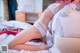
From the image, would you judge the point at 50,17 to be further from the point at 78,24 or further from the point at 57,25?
the point at 78,24

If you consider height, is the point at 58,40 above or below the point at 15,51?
above

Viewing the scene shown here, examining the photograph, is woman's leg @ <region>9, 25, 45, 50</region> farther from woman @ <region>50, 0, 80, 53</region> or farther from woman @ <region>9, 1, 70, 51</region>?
woman @ <region>50, 0, 80, 53</region>

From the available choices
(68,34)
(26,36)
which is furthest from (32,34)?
(68,34)

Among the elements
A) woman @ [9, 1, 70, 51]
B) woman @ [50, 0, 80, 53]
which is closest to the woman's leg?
woman @ [9, 1, 70, 51]

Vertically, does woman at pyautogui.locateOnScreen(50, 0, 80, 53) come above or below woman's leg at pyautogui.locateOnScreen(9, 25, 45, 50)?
above

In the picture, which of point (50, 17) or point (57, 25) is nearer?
point (57, 25)

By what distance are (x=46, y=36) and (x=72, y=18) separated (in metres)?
0.38

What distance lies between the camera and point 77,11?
1261 mm

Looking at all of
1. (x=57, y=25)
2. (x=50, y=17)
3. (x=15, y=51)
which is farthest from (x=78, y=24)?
(x=15, y=51)

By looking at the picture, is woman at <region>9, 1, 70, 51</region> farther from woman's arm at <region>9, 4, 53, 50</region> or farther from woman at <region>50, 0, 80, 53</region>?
woman at <region>50, 0, 80, 53</region>

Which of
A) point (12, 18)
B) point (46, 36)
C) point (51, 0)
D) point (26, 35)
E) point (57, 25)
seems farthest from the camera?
point (12, 18)

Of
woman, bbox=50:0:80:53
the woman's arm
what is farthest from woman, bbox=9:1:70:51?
woman, bbox=50:0:80:53

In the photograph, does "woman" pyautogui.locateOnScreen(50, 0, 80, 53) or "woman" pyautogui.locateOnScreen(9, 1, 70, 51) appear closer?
"woman" pyautogui.locateOnScreen(50, 0, 80, 53)

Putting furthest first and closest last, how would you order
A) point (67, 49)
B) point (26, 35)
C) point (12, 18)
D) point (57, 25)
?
point (12, 18) → point (26, 35) → point (57, 25) → point (67, 49)
